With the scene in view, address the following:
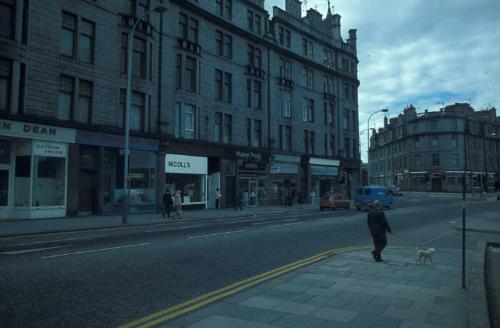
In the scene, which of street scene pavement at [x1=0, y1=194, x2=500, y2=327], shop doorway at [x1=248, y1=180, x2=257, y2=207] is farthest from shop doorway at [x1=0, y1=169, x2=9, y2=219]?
shop doorway at [x1=248, y1=180, x2=257, y2=207]

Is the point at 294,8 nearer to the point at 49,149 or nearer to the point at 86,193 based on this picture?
the point at 86,193

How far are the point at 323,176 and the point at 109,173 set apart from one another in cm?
2747

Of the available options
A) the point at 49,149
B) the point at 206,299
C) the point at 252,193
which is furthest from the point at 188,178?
the point at 206,299

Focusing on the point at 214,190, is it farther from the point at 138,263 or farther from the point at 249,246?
the point at 138,263

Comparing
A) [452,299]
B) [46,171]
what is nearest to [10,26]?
[46,171]

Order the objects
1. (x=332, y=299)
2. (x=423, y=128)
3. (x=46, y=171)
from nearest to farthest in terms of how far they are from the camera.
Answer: (x=332, y=299), (x=46, y=171), (x=423, y=128)

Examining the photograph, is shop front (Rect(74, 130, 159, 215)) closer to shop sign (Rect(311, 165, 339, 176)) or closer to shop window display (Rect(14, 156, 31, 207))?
shop window display (Rect(14, 156, 31, 207))

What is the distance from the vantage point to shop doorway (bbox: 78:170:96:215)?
2316 cm

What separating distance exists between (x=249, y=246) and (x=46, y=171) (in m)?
14.1

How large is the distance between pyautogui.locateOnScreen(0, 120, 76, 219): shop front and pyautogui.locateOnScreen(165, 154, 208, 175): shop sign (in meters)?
7.83

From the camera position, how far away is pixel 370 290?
7141 mm

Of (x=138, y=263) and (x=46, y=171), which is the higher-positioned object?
(x=46, y=171)

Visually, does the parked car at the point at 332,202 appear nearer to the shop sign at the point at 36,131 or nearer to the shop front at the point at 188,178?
the shop front at the point at 188,178

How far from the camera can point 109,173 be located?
24578 mm
